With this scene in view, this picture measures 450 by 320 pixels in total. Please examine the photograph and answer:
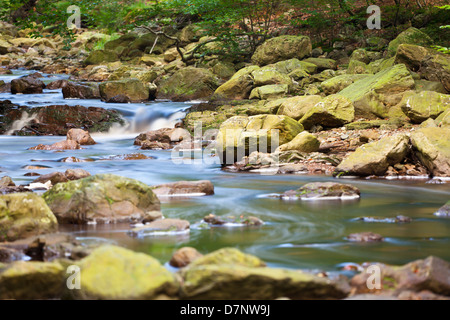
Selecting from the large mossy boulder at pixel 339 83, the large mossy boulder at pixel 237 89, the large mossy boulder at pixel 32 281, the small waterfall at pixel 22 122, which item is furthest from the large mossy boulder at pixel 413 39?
the large mossy boulder at pixel 32 281

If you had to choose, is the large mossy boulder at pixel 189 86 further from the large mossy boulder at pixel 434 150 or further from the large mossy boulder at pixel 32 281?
the large mossy boulder at pixel 32 281

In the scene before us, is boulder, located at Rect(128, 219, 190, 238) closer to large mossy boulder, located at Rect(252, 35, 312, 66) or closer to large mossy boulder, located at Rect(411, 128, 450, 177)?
large mossy boulder, located at Rect(411, 128, 450, 177)

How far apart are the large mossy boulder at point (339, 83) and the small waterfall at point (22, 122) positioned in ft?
31.0

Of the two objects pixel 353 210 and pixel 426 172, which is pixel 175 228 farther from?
pixel 426 172

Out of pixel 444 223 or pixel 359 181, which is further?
pixel 359 181

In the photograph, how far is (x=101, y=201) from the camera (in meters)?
5.79

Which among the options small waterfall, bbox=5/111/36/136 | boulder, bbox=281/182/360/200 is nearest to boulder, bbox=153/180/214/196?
boulder, bbox=281/182/360/200

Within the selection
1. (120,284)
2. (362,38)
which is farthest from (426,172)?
(362,38)

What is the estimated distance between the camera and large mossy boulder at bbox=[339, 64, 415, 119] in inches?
505

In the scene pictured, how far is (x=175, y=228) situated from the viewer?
529cm

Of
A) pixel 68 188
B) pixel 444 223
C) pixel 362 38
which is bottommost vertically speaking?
pixel 444 223

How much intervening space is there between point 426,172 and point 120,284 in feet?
23.7

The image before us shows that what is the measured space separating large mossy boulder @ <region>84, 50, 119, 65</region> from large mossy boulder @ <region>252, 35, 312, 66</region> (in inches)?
391

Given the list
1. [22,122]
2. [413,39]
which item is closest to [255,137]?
[22,122]
